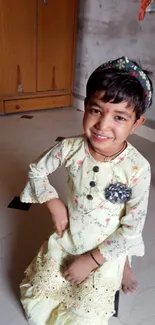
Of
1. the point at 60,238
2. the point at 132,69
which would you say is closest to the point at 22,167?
the point at 60,238

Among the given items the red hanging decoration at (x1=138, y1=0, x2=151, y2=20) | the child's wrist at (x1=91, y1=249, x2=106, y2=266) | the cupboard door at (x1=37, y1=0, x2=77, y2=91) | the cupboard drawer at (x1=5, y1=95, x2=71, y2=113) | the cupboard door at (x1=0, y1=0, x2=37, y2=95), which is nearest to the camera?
the child's wrist at (x1=91, y1=249, x2=106, y2=266)

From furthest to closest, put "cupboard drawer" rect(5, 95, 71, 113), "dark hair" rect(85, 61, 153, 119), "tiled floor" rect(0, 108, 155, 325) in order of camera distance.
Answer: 1. "cupboard drawer" rect(5, 95, 71, 113)
2. "tiled floor" rect(0, 108, 155, 325)
3. "dark hair" rect(85, 61, 153, 119)

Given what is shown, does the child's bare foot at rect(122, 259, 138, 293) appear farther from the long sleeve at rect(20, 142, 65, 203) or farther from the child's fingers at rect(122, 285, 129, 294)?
the long sleeve at rect(20, 142, 65, 203)

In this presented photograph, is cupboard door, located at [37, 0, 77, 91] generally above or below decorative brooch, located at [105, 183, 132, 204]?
above

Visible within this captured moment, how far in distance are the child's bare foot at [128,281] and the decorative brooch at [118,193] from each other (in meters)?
0.28

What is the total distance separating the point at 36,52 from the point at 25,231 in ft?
6.05

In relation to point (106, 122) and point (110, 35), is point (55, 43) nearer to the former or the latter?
point (110, 35)

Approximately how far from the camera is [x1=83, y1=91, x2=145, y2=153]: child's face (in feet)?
2.17

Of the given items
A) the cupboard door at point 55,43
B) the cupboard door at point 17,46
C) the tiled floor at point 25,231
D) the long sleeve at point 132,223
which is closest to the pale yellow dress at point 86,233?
the long sleeve at point 132,223

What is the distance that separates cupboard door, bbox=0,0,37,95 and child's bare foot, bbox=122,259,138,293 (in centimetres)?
203

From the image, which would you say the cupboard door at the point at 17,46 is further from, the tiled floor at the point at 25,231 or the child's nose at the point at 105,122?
the child's nose at the point at 105,122

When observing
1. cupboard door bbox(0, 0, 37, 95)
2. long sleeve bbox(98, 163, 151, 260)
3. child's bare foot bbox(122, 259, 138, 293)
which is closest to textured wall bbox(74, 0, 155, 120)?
cupboard door bbox(0, 0, 37, 95)

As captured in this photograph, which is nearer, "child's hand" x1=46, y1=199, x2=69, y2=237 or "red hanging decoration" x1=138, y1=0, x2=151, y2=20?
"child's hand" x1=46, y1=199, x2=69, y2=237

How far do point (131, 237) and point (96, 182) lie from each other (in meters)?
0.16
